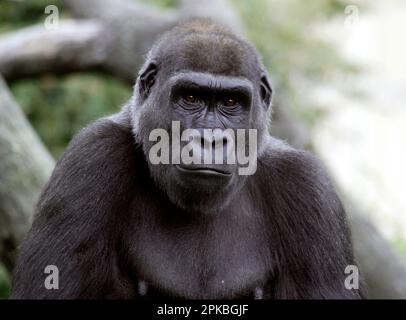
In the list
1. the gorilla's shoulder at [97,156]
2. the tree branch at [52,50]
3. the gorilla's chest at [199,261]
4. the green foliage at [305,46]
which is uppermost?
the green foliage at [305,46]

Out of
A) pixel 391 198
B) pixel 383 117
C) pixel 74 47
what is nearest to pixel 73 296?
pixel 74 47

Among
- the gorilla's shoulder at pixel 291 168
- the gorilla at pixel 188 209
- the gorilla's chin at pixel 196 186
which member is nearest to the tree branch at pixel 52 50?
the gorilla at pixel 188 209

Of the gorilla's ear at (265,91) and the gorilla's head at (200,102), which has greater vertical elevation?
the gorilla's ear at (265,91)

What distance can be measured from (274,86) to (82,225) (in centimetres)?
427

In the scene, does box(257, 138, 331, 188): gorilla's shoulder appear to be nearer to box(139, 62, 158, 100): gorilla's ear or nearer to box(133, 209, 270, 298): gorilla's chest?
box(133, 209, 270, 298): gorilla's chest

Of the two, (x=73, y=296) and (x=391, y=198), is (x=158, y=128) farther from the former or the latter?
(x=391, y=198)

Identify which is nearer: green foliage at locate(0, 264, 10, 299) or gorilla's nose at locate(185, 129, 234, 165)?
gorilla's nose at locate(185, 129, 234, 165)

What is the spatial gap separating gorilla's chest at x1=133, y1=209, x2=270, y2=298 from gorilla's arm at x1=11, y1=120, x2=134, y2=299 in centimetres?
18

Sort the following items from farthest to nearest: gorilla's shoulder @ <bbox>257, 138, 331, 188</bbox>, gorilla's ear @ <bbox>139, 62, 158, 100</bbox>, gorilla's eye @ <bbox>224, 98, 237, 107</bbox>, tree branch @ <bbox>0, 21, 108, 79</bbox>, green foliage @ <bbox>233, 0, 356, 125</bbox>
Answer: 1. green foliage @ <bbox>233, 0, 356, 125</bbox>
2. tree branch @ <bbox>0, 21, 108, 79</bbox>
3. gorilla's shoulder @ <bbox>257, 138, 331, 188</bbox>
4. gorilla's ear @ <bbox>139, 62, 158, 100</bbox>
5. gorilla's eye @ <bbox>224, 98, 237, 107</bbox>

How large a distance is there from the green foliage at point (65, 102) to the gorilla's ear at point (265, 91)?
19.8ft

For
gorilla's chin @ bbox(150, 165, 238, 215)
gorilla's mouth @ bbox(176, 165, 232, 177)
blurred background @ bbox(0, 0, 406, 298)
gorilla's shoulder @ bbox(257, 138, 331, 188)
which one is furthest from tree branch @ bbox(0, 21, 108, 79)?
gorilla's mouth @ bbox(176, 165, 232, 177)

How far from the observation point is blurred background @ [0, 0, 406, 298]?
6922 mm

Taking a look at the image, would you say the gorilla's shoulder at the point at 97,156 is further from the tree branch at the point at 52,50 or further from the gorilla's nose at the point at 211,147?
the tree branch at the point at 52,50

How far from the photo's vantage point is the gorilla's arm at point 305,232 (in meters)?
4.83
